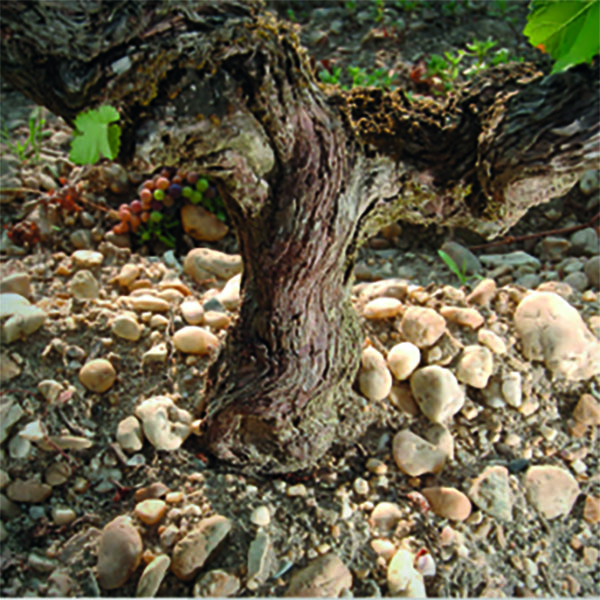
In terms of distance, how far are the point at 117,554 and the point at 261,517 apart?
380 mm

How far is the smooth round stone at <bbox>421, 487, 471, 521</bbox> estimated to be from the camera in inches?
70.4

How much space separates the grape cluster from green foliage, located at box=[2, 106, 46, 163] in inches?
21.4

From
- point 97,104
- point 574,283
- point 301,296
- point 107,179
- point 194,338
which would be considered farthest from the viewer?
point 107,179

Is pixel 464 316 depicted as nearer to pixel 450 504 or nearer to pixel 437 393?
pixel 437 393

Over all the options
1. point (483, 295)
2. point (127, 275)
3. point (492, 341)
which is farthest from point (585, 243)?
point (127, 275)

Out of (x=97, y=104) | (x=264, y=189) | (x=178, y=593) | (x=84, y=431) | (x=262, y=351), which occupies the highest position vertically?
(x=97, y=104)

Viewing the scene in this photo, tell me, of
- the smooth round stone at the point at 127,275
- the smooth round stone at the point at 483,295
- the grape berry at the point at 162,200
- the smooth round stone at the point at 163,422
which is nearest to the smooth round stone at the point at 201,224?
the grape berry at the point at 162,200

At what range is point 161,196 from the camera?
255 cm

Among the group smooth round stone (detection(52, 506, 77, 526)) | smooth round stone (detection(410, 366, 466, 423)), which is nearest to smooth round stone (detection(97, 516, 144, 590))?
smooth round stone (detection(52, 506, 77, 526))

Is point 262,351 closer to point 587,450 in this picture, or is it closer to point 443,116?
point 443,116

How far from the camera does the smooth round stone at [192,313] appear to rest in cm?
206

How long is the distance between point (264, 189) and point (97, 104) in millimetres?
424

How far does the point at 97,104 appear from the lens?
115cm

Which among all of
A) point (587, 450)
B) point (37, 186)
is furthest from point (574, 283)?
point (37, 186)
